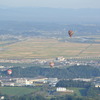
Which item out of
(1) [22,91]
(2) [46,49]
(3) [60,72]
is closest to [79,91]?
(1) [22,91]

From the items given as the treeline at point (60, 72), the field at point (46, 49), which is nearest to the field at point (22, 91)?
the treeline at point (60, 72)

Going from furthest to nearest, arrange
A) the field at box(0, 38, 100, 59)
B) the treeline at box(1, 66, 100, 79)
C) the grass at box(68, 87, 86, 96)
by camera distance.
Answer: the field at box(0, 38, 100, 59)
the treeline at box(1, 66, 100, 79)
the grass at box(68, 87, 86, 96)

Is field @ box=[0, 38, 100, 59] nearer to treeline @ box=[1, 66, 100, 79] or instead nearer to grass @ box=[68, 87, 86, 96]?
treeline @ box=[1, 66, 100, 79]

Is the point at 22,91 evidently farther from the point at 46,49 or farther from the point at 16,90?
the point at 46,49

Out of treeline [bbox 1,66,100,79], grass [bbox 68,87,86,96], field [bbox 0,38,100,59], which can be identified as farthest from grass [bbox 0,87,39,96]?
field [bbox 0,38,100,59]

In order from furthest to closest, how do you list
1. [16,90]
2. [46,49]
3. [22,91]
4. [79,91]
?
1. [46,49]
2. [16,90]
3. [22,91]
4. [79,91]

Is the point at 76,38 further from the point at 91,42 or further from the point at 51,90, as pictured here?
the point at 51,90
